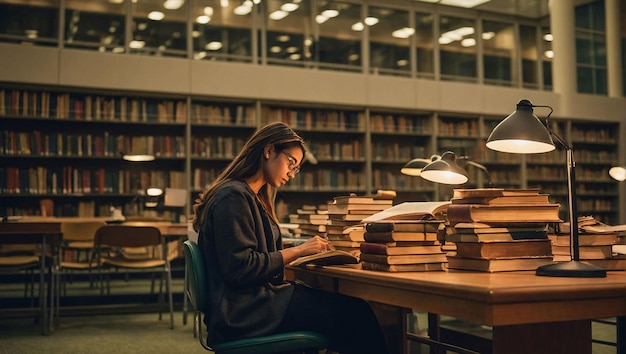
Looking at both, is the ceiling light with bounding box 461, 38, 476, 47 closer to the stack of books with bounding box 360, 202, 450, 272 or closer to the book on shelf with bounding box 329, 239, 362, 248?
the book on shelf with bounding box 329, 239, 362, 248

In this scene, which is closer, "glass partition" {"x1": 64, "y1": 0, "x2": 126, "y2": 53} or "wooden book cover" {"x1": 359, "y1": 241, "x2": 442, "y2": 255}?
"wooden book cover" {"x1": 359, "y1": 241, "x2": 442, "y2": 255}

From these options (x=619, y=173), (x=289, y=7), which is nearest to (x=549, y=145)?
(x=619, y=173)

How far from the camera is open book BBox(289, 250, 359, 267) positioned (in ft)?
6.95

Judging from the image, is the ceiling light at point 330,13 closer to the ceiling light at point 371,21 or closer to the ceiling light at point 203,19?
the ceiling light at point 371,21

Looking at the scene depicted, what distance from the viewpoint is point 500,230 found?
1896 mm

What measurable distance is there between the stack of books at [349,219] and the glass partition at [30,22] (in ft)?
19.7

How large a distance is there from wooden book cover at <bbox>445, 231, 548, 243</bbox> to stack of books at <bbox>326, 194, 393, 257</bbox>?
586mm

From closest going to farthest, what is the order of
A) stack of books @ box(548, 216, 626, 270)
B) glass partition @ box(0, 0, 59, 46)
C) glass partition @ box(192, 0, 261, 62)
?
stack of books @ box(548, 216, 626, 270) < glass partition @ box(0, 0, 59, 46) < glass partition @ box(192, 0, 261, 62)

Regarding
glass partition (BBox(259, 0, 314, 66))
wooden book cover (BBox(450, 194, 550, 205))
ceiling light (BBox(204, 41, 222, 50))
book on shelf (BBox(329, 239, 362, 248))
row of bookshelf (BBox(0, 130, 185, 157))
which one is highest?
glass partition (BBox(259, 0, 314, 66))

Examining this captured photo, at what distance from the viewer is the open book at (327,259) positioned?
2.12m

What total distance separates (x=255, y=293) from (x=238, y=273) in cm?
11

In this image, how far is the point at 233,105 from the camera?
316 inches

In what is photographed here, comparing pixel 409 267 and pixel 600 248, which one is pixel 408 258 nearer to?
pixel 409 267

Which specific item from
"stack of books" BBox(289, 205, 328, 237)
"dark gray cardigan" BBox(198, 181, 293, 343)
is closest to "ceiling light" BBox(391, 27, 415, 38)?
"stack of books" BBox(289, 205, 328, 237)
